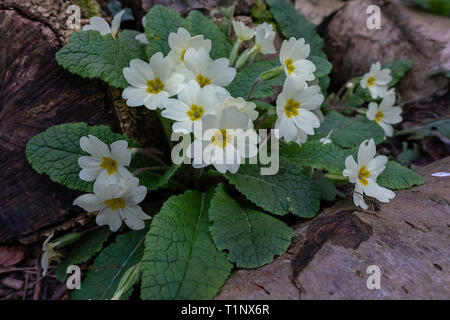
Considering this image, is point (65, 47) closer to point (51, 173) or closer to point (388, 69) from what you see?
point (51, 173)

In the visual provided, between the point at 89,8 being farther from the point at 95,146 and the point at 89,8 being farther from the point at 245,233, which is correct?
the point at 245,233

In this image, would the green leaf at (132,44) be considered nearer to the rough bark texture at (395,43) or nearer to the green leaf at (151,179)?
the green leaf at (151,179)

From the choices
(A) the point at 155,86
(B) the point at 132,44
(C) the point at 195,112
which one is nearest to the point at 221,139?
(C) the point at 195,112

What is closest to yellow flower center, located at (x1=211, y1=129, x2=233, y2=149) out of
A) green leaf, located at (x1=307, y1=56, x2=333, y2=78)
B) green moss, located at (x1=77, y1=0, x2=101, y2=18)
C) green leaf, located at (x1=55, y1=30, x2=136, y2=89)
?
green leaf, located at (x1=55, y1=30, x2=136, y2=89)

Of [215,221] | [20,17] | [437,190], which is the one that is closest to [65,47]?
[20,17]

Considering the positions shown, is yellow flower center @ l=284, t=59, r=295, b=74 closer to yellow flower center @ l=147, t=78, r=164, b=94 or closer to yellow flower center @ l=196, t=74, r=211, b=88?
yellow flower center @ l=196, t=74, r=211, b=88
